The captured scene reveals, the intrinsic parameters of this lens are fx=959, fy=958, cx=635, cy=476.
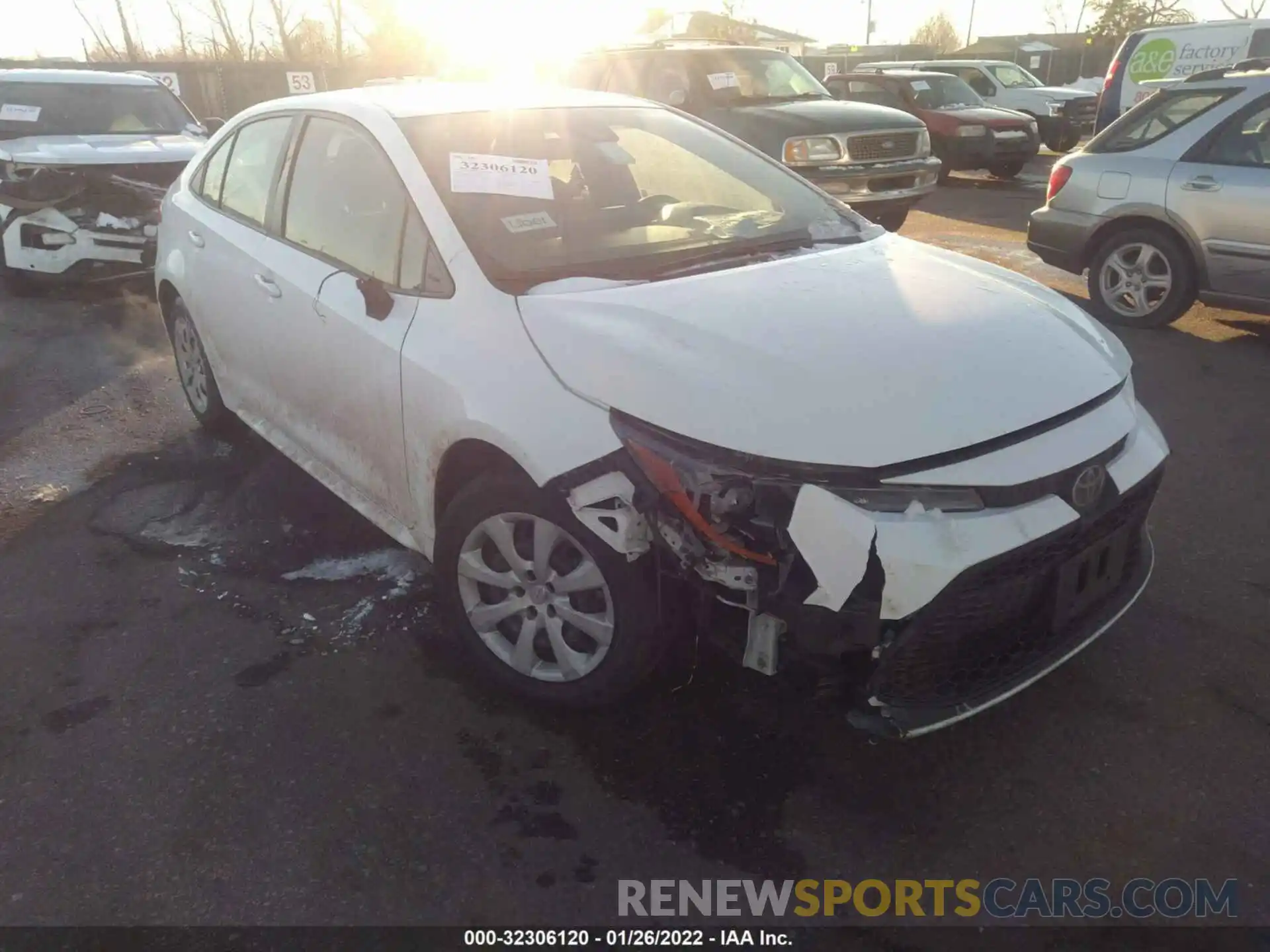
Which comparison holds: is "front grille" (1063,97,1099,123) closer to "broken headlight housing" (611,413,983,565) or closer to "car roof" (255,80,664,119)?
"car roof" (255,80,664,119)

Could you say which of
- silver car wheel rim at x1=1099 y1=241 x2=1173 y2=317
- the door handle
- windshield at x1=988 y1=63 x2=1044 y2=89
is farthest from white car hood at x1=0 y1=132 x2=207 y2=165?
windshield at x1=988 y1=63 x2=1044 y2=89

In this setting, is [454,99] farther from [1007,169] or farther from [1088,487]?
[1007,169]

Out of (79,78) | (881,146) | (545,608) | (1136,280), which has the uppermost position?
(79,78)

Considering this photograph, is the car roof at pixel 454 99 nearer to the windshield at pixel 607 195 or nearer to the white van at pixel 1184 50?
the windshield at pixel 607 195

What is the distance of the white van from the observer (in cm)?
1319

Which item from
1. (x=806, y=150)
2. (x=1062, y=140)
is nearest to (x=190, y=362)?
(x=806, y=150)

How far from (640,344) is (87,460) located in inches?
142

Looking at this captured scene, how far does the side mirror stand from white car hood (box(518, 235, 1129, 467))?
1.68 feet

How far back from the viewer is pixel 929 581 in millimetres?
2158

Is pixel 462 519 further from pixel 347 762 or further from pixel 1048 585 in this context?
pixel 1048 585

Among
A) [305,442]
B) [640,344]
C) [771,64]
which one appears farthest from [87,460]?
[771,64]

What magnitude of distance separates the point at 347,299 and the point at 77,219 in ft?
18.9

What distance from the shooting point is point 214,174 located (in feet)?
14.8

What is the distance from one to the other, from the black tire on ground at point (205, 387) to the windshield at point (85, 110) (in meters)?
4.59
